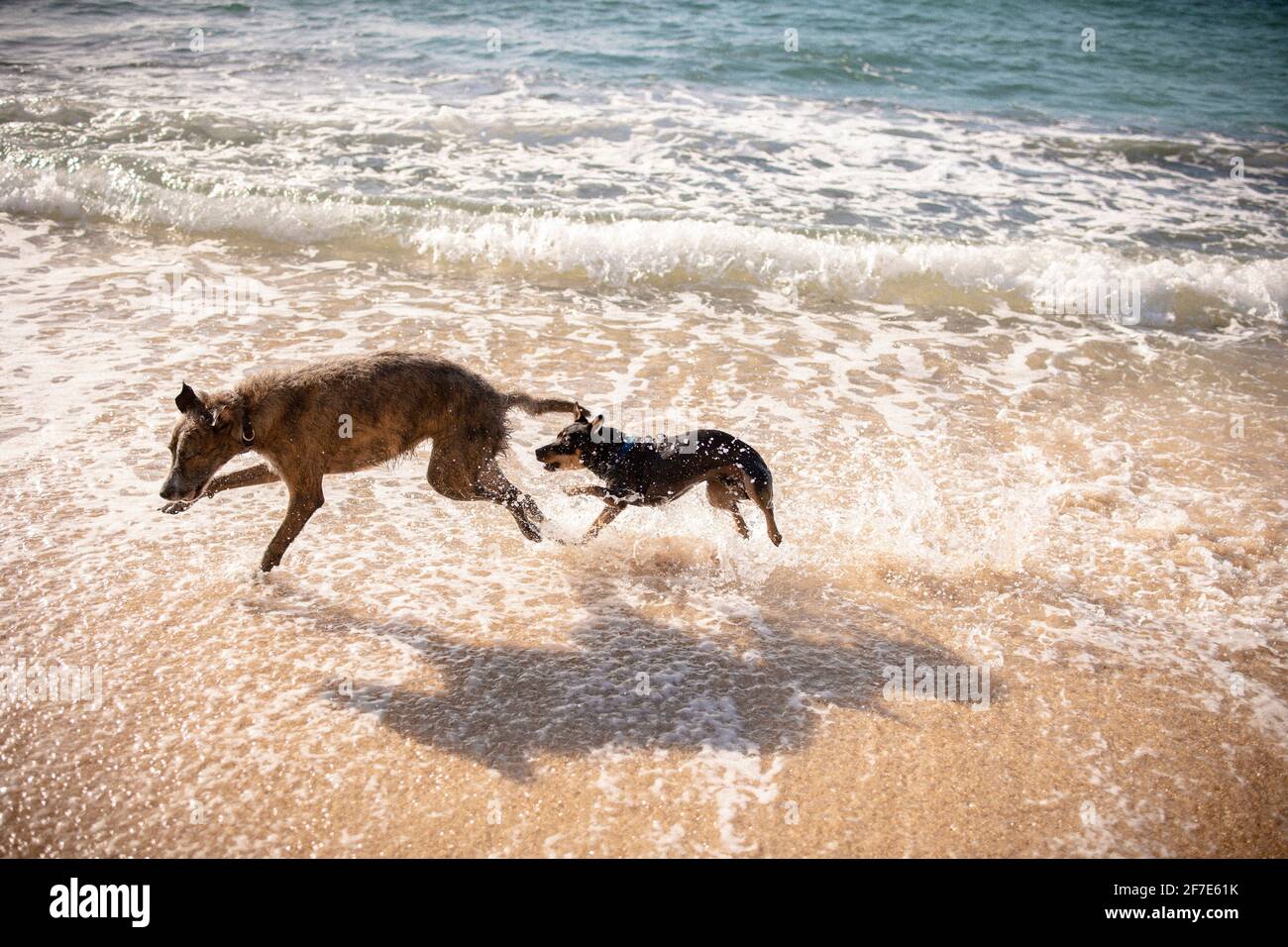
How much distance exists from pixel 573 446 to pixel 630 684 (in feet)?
5.47

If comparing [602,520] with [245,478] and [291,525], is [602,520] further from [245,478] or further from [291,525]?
[245,478]

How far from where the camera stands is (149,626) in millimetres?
5320

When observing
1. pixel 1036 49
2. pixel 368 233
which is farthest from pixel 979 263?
pixel 1036 49

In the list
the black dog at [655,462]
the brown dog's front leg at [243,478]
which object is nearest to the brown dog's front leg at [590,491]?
the black dog at [655,462]

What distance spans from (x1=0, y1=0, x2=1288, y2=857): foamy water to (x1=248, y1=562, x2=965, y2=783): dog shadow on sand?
0.08 feet

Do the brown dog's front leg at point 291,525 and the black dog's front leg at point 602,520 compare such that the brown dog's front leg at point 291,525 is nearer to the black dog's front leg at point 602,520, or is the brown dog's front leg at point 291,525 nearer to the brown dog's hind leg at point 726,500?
the black dog's front leg at point 602,520

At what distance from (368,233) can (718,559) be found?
785 cm

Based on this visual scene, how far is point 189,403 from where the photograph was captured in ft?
17.7

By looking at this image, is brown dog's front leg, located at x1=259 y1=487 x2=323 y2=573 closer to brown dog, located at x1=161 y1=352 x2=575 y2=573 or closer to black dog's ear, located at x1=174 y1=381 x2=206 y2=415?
brown dog, located at x1=161 y1=352 x2=575 y2=573

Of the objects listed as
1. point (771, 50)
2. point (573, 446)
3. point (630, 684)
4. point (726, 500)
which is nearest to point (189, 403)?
point (573, 446)
